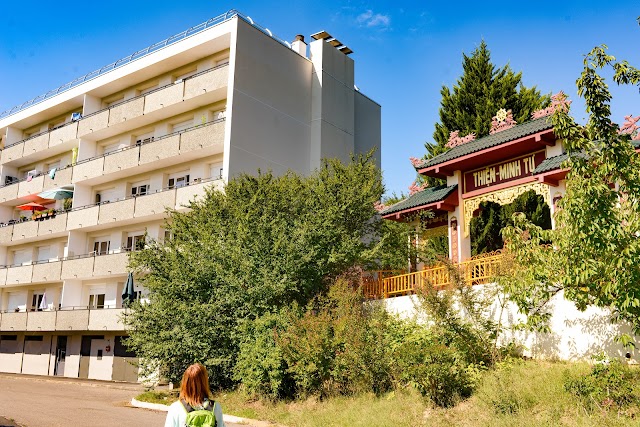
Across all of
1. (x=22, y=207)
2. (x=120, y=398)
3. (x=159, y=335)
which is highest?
(x=22, y=207)

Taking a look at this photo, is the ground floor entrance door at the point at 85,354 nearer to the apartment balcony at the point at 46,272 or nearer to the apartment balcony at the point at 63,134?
the apartment balcony at the point at 46,272

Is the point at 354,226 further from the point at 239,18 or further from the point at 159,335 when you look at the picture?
the point at 239,18

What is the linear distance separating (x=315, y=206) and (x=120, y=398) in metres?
9.84

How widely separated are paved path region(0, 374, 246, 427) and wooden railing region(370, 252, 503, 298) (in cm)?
657

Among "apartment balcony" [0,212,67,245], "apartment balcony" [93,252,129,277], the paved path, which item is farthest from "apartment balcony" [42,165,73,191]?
the paved path

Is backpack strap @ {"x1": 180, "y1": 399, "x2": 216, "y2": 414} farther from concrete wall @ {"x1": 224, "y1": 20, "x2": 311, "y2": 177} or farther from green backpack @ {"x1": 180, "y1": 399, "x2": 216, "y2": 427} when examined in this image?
concrete wall @ {"x1": 224, "y1": 20, "x2": 311, "y2": 177}

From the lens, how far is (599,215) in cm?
1022

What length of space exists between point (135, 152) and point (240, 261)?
49.5ft

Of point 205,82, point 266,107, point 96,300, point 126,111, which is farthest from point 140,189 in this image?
point 266,107

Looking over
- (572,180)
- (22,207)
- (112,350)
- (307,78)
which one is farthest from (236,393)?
(22,207)

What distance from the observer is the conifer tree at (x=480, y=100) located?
28.7 metres

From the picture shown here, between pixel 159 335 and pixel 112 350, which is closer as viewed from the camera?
pixel 159 335

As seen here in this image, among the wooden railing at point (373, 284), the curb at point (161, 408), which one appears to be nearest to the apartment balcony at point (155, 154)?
the wooden railing at point (373, 284)

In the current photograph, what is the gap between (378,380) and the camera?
14.8 metres
